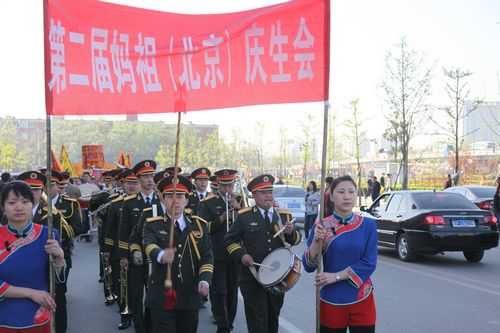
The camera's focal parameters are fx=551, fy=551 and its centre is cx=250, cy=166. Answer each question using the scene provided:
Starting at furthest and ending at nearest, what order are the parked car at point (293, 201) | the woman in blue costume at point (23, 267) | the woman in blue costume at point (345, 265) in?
1. the parked car at point (293, 201)
2. the woman in blue costume at point (345, 265)
3. the woman in blue costume at point (23, 267)

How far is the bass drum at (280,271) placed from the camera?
4.93 metres

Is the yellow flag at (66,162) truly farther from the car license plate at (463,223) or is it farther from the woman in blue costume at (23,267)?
the woman in blue costume at (23,267)

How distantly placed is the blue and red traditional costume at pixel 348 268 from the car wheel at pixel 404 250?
7.91 meters

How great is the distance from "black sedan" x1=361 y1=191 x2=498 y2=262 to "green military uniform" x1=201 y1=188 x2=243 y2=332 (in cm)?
534

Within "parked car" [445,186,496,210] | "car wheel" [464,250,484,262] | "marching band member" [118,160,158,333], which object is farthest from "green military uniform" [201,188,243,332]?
"parked car" [445,186,496,210]

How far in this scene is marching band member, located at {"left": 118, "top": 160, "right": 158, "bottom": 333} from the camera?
6477mm

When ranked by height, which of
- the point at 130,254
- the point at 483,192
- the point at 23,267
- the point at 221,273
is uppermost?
the point at 23,267

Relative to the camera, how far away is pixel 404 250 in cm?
1204

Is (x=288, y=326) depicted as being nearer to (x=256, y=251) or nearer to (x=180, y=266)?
(x=256, y=251)

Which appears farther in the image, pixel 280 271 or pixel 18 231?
pixel 280 271

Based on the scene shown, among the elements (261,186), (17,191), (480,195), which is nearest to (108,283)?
(261,186)

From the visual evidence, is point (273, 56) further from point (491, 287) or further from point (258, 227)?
point (491, 287)

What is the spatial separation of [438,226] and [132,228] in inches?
266

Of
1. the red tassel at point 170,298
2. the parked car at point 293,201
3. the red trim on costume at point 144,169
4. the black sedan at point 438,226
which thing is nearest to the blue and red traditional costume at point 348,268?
the red tassel at point 170,298
